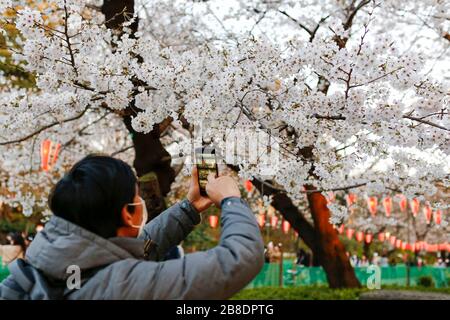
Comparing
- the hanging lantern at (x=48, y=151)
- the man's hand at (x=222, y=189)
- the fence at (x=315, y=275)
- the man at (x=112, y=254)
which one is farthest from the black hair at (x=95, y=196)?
the fence at (x=315, y=275)

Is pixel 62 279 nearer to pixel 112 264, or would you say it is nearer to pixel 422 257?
pixel 112 264

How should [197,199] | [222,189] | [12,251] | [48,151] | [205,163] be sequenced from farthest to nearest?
[12,251] → [48,151] → [197,199] → [205,163] → [222,189]

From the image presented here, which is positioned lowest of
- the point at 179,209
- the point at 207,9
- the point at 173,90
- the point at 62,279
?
the point at 62,279

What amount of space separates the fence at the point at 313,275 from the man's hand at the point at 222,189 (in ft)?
40.4

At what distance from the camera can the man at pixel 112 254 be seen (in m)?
1.40

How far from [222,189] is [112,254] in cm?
38

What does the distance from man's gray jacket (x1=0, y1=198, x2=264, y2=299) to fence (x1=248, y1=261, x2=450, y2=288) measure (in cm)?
1259

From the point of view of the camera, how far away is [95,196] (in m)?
1.49

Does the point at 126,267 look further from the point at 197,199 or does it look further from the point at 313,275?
the point at 313,275

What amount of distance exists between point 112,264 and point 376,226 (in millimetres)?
23694

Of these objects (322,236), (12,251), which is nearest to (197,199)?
(322,236)

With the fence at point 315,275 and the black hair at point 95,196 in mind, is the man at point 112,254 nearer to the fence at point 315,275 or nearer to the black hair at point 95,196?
the black hair at point 95,196
